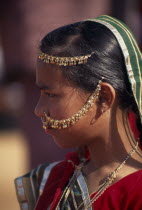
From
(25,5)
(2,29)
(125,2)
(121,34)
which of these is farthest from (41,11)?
(121,34)

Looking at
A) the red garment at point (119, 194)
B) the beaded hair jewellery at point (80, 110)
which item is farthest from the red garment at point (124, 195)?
the beaded hair jewellery at point (80, 110)

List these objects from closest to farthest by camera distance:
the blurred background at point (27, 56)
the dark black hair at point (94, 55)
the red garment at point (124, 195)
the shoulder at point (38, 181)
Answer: the red garment at point (124, 195)
the dark black hair at point (94, 55)
the shoulder at point (38, 181)
the blurred background at point (27, 56)

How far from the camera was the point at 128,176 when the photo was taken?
240 cm

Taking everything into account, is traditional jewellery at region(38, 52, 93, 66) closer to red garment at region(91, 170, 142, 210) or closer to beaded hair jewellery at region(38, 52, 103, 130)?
beaded hair jewellery at region(38, 52, 103, 130)

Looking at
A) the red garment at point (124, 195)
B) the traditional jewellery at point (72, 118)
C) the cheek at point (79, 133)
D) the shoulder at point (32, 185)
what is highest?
the traditional jewellery at point (72, 118)

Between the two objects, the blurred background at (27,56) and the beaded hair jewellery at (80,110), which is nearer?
the beaded hair jewellery at (80,110)

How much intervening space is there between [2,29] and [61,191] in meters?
4.05

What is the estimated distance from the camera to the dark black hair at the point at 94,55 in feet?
7.96

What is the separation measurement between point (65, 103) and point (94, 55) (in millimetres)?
268

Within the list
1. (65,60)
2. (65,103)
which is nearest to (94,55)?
(65,60)

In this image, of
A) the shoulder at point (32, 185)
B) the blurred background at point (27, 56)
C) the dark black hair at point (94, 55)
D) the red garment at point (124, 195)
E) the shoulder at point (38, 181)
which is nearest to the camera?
the red garment at point (124, 195)

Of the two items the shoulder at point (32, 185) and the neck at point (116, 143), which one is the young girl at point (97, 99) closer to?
the neck at point (116, 143)

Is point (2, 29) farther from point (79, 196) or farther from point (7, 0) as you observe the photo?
point (79, 196)

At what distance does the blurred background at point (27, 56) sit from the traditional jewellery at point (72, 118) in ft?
11.6
